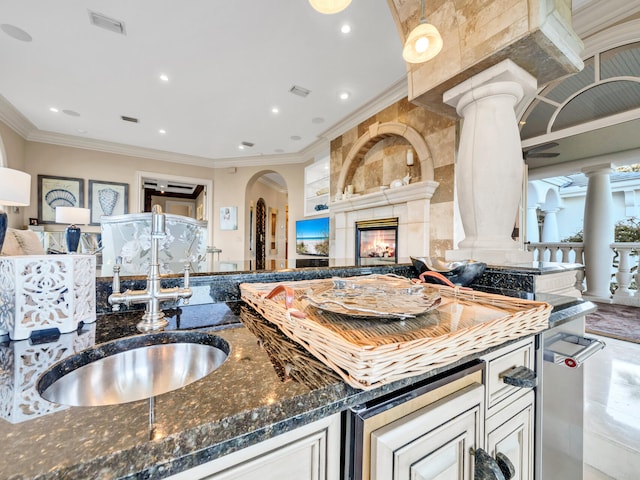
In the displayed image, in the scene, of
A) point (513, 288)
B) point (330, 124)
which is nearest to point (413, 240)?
point (513, 288)

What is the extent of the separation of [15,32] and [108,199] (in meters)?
3.07

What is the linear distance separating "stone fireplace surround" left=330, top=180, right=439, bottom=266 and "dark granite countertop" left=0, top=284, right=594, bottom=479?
1855 millimetres

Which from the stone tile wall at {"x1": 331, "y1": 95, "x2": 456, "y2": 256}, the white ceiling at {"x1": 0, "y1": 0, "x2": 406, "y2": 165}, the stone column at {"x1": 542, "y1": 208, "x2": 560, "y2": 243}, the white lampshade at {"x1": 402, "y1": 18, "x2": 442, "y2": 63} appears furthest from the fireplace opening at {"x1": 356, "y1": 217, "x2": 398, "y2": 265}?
the stone column at {"x1": 542, "y1": 208, "x2": 560, "y2": 243}

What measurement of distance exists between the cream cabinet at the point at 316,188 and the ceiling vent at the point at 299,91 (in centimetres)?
147

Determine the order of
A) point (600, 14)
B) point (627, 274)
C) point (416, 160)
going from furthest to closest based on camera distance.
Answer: point (627, 274)
point (416, 160)
point (600, 14)

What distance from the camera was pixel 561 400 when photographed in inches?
33.7

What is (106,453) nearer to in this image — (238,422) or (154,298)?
(238,422)

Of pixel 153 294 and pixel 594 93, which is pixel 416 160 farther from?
pixel 153 294

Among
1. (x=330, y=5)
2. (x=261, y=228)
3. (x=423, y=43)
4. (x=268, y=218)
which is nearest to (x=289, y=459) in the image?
(x=330, y=5)

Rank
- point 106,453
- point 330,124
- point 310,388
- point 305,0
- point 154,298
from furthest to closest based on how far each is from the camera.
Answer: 1. point 330,124
2. point 305,0
3. point 154,298
4. point 310,388
5. point 106,453

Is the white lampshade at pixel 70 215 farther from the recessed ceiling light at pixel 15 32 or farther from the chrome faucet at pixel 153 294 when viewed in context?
the chrome faucet at pixel 153 294

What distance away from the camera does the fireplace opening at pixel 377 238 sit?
335 centimetres

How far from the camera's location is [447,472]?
1.57 ft

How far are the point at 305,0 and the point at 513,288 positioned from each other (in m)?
2.47
